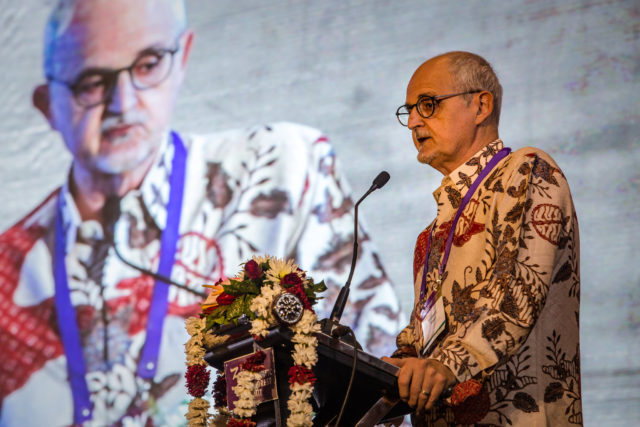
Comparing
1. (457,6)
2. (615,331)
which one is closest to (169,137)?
(457,6)

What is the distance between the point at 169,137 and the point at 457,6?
5.21 feet

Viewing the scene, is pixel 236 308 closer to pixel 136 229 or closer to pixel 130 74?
pixel 136 229

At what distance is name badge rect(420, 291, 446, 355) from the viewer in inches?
69.9

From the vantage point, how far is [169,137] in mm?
4023

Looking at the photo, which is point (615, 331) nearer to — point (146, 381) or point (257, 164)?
point (257, 164)

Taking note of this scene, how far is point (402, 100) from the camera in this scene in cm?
356

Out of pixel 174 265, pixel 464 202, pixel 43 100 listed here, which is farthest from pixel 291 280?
pixel 43 100

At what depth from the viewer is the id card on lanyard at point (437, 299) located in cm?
179

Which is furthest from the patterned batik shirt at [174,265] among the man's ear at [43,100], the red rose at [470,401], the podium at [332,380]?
the red rose at [470,401]

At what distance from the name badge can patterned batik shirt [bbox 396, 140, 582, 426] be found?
0.02 m

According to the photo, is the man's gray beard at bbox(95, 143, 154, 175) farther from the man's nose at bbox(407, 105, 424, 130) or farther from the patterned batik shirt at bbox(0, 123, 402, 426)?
the man's nose at bbox(407, 105, 424, 130)

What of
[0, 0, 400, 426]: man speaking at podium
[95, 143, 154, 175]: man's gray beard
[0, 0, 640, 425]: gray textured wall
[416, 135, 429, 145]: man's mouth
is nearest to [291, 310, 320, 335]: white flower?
[416, 135, 429, 145]: man's mouth

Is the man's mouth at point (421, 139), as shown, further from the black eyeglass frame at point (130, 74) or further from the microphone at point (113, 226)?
the black eyeglass frame at point (130, 74)

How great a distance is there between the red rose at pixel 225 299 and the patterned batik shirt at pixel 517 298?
1.41ft
